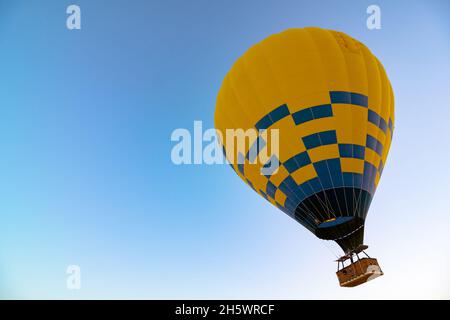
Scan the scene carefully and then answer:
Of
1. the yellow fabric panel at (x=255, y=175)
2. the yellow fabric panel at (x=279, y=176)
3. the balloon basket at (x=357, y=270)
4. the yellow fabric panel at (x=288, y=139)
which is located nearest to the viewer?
the balloon basket at (x=357, y=270)

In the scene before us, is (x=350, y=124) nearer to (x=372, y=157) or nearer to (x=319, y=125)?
(x=319, y=125)

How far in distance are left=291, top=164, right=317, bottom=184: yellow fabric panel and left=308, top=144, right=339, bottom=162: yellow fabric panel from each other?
0.20m

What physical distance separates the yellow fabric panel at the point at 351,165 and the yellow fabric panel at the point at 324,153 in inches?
8.3

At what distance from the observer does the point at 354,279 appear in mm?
6070

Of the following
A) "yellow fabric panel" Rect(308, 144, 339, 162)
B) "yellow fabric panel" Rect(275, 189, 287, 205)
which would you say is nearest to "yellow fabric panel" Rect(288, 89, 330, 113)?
"yellow fabric panel" Rect(308, 144, 339, 162)

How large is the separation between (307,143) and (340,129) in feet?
2.51

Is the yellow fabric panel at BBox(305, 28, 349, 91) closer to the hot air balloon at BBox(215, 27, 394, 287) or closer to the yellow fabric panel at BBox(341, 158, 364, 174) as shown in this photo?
the hot air balloon at BBox(215, 27, 394, 287)

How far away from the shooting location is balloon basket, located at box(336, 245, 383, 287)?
5961 millimetres

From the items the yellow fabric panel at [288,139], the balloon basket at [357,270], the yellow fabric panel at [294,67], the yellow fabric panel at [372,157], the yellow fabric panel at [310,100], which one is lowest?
the balloon basket at [357,270]

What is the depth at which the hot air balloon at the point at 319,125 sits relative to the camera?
6645mm

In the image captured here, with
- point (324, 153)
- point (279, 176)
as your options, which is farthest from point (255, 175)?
point (324, 153)

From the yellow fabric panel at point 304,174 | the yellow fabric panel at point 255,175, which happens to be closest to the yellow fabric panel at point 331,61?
the yellow fabric panel at point 304,174

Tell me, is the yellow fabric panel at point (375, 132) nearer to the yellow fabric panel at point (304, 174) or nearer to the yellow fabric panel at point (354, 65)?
the yellow fabric panel at point (354, 65)

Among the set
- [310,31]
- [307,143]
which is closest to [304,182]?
[307,143]
